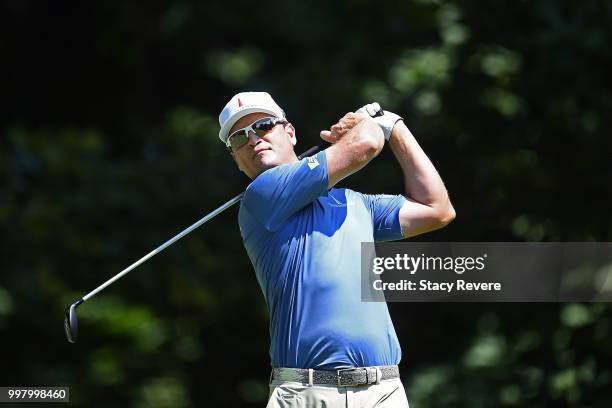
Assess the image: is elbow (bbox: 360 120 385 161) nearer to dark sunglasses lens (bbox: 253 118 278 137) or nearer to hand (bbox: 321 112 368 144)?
hand (bbox: 321 112 368 144)

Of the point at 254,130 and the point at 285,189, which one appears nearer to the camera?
the point at 285,189

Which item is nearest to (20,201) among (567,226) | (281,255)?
(567,226)

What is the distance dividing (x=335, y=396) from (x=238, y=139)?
31.6 inches

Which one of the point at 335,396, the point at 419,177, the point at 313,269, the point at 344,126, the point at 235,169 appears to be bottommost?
the point at 335,396

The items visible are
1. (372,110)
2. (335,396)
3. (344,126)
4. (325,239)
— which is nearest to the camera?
(335,396)

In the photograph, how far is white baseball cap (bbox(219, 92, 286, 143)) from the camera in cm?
378

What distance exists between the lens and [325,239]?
11.5 feet

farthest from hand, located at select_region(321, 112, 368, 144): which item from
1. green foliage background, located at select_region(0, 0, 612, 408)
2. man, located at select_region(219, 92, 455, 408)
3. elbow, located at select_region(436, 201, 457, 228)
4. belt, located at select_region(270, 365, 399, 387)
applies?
green foliage background, located at select_region(0, 0, 612, 408)

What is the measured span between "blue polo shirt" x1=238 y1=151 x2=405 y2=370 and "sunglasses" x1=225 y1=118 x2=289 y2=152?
0.18 m

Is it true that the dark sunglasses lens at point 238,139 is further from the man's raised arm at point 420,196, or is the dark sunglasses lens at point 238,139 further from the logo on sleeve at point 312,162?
the man's raised arm at point 420,196

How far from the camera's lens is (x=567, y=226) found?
6.88 meters

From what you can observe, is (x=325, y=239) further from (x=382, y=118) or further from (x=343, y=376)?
(x=382, y=118)

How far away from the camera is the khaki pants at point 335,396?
11.1 ft

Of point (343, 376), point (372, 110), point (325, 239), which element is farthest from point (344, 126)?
point (343, 376)
